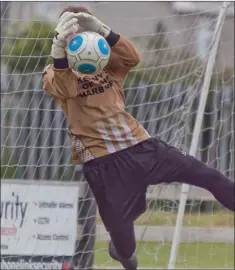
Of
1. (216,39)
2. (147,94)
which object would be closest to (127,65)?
(216,39)

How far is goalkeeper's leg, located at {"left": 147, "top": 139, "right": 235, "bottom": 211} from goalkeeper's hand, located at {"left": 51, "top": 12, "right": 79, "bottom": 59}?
2.53 ft

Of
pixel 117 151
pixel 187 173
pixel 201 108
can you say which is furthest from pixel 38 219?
pixel 187 173

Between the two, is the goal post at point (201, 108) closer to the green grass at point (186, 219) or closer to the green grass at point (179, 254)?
the green grass at point (186, 219)

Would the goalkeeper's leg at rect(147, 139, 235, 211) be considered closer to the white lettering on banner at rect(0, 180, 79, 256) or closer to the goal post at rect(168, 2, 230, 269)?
the goal post at rect(168, 2, 230, 269)

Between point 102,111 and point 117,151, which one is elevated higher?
point 102,111

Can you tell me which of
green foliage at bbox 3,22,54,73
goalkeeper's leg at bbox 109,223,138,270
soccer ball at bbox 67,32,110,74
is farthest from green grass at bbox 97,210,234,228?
soccer ball at bbox 67,32,110,74

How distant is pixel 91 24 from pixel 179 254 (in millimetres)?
3087

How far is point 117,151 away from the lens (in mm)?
5277

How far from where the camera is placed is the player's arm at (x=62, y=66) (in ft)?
15.9

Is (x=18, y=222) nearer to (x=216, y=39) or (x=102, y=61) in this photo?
(x=216, y=39)

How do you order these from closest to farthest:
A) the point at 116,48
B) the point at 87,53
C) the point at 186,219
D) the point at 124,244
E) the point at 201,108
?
the point at 87,53 → the point at 116,48 → the point at 124,244 → the point at 201,108 → the point at 186,219

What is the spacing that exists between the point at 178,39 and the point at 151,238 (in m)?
1.47

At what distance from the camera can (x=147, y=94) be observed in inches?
292

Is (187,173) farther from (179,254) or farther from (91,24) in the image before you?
(179,254)
